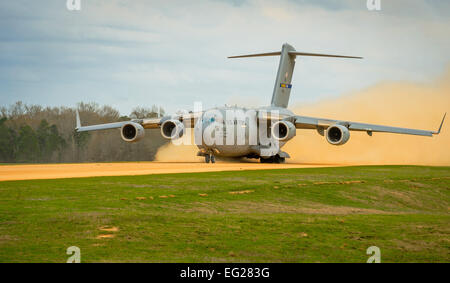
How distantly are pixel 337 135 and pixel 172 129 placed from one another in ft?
34.4

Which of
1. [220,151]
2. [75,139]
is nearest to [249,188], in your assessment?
[220,151]

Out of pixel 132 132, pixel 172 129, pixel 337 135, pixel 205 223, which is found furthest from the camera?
pixel 172 129

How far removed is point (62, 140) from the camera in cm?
6253

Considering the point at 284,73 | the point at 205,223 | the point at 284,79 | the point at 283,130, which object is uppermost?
the point at 284,73

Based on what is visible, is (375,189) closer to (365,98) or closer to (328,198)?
(328,198)

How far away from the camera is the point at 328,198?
1909cm

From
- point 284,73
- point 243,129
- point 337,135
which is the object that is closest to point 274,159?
point 243,129

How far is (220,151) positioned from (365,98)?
2283 cm

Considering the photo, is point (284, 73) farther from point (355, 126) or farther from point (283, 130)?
point (355, 126)

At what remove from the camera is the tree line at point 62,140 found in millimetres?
56562

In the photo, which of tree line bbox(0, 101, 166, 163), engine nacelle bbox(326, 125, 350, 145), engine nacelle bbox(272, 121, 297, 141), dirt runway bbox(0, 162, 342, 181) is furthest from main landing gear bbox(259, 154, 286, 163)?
tree line bbox(0, 101, 166, 163)

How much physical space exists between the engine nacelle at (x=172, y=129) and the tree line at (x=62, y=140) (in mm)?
18907

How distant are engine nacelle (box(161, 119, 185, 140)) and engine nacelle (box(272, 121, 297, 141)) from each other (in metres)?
5.88

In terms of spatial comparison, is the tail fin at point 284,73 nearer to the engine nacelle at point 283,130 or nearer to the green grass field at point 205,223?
the engine nacelle at point 283,130
